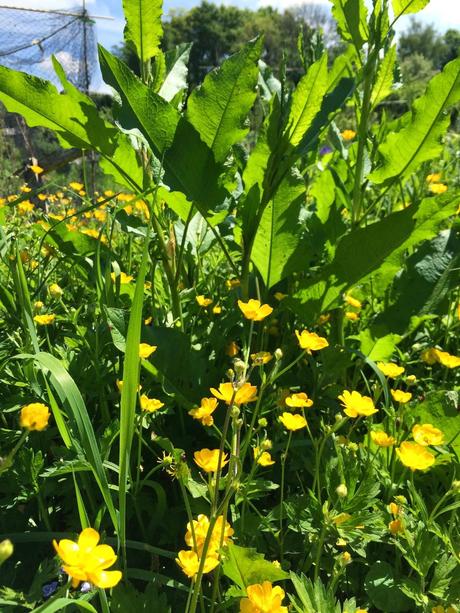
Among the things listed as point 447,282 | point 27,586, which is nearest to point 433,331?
point 447,282

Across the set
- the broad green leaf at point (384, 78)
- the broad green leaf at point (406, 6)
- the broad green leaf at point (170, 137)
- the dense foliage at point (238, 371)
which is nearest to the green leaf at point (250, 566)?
the dense foliage at point (238, 371)

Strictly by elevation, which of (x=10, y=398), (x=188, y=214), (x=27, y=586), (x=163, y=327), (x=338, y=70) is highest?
(x=338, y=70)

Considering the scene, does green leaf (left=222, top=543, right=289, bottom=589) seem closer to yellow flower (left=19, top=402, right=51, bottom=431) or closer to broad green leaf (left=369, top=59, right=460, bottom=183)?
yellow flower (left=19, top=402, right=51, bottom=431)

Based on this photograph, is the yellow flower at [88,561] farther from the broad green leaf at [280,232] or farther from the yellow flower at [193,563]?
the broad green leaf at [280,232]

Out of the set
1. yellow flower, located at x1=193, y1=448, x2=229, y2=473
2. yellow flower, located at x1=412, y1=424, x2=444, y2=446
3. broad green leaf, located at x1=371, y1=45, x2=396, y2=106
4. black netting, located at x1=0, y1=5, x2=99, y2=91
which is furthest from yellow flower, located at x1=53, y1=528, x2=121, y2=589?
black netting, located at x1=0, y1=5, x2=99, y2=91

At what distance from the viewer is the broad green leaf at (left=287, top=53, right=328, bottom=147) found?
1262 millimetres

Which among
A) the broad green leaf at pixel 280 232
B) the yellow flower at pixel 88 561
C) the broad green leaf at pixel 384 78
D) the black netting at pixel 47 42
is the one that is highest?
the black netting at pixel 47 42

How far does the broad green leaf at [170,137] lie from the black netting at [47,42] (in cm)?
471

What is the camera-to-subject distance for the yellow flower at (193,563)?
0.69 m

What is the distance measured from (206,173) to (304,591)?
0.90m

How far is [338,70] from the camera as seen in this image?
5.52 ft

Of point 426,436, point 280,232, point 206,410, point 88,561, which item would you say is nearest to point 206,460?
point 206,410

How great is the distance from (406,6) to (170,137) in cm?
67

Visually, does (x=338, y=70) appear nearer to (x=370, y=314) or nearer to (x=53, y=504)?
(x=370, y=314)
